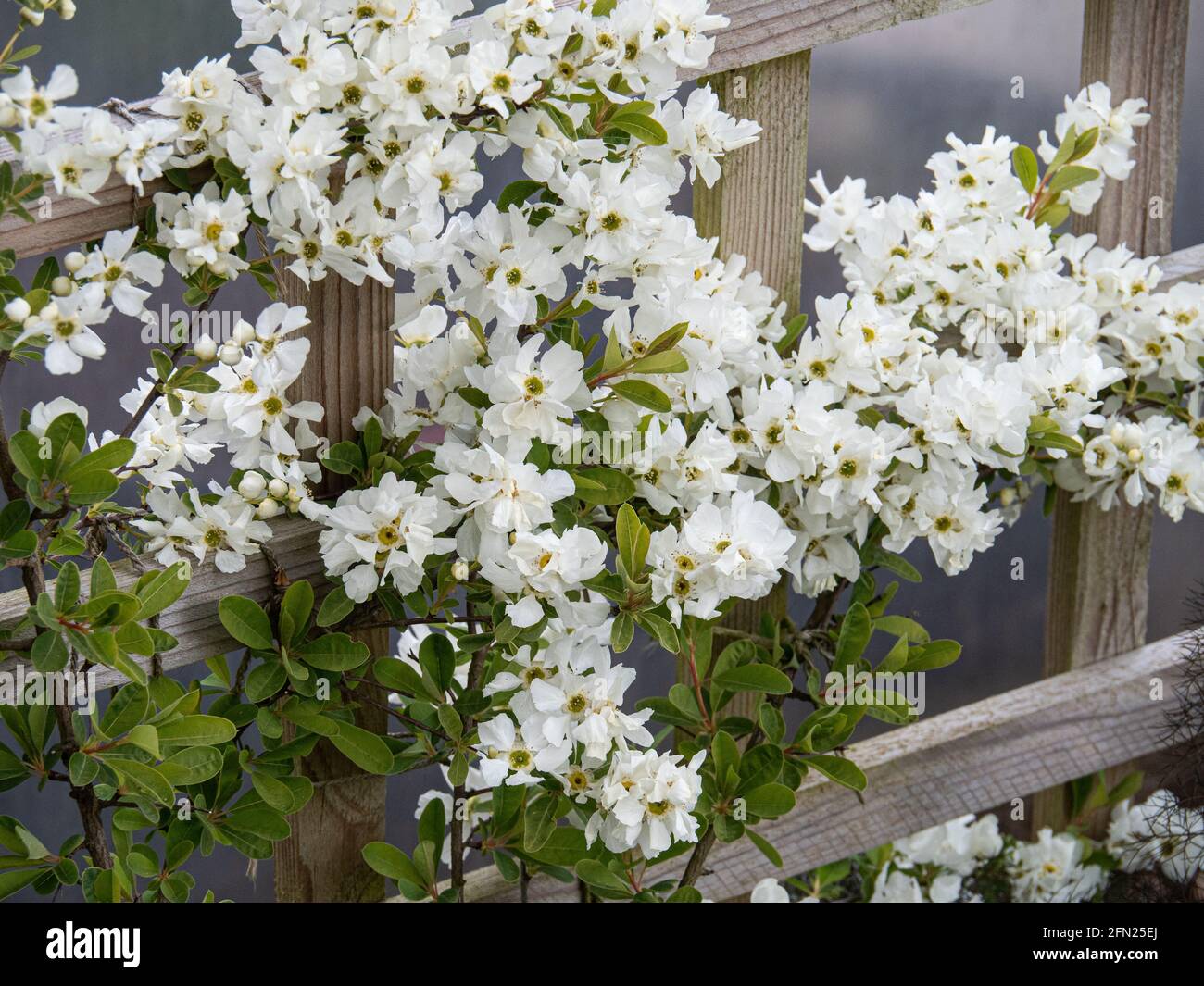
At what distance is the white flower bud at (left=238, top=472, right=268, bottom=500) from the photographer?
1.22 m

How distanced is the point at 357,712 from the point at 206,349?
52 cm

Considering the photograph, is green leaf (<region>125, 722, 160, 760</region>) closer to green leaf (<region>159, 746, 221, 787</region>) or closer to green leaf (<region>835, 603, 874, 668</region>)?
green leaf (<region>159, 746, 221, 787</region>)

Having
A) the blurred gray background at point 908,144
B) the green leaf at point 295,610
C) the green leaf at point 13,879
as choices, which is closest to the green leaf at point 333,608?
the green leaf at point 295,610

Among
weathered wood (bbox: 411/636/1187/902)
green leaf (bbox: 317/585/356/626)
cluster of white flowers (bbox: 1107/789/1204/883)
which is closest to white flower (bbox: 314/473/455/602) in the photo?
green leaf (bbox: 317/585/356/626)

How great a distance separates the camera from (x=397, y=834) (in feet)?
7.54

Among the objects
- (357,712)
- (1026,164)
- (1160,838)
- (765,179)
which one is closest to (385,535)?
(357,712)

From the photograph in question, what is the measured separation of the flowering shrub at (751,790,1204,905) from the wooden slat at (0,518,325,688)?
1146mm

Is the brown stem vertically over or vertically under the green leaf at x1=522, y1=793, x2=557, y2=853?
under

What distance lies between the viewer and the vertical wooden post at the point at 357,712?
1.34 meters

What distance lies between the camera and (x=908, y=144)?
2.41 metres

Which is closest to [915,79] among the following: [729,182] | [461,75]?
[729,182]

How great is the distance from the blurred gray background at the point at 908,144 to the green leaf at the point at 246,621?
0.85 m

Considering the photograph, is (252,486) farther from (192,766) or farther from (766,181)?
(766,181)

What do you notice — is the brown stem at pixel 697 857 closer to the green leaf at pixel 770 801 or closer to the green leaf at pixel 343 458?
the green leaf at pixel 770 801
